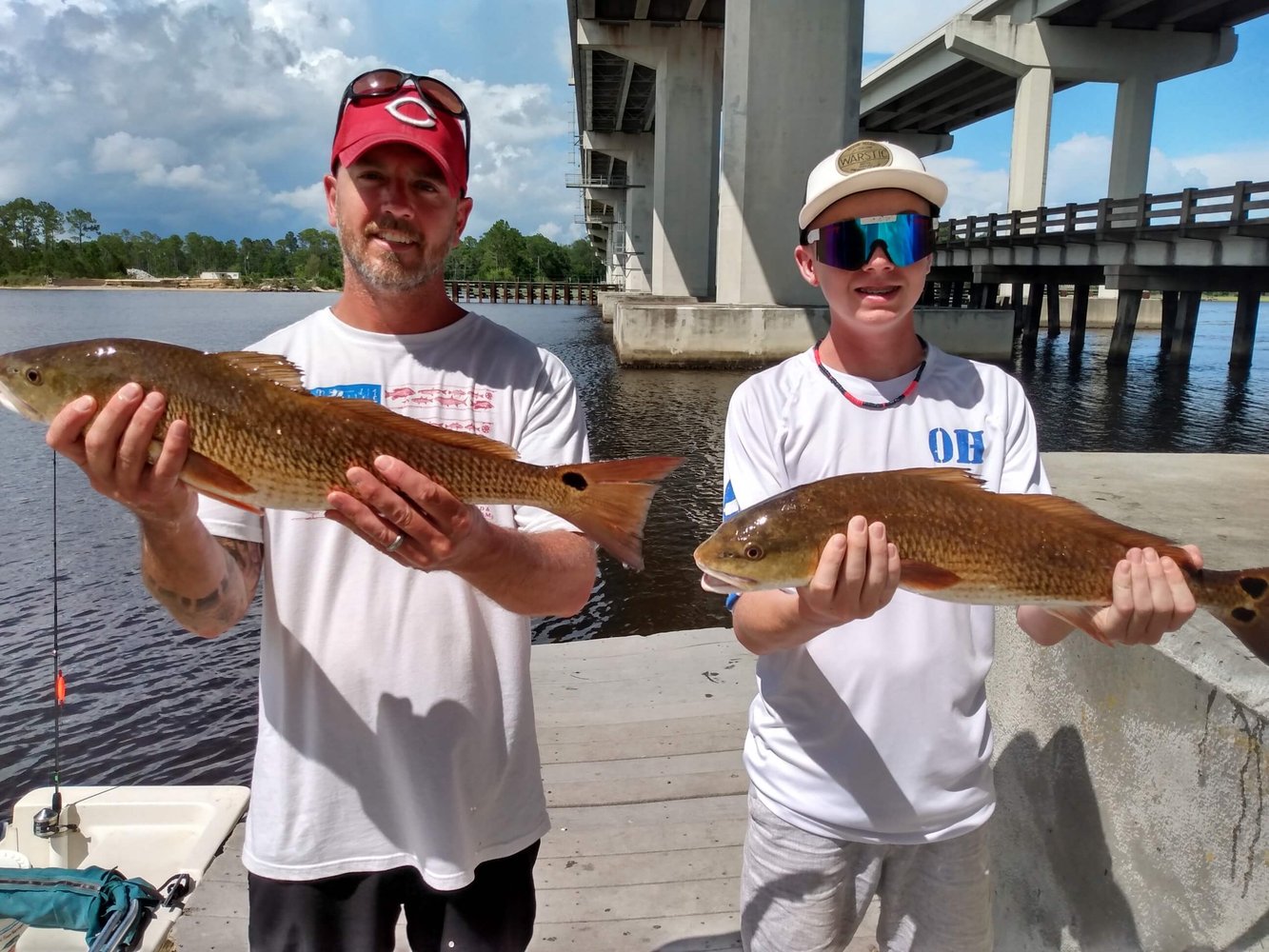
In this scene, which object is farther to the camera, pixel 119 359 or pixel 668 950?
pixel 668 950

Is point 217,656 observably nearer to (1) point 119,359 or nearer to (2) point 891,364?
(1) point 119,359

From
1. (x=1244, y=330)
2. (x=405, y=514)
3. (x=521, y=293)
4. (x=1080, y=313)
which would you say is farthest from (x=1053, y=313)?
(x=521, y=293)

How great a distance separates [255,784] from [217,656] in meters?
7.92

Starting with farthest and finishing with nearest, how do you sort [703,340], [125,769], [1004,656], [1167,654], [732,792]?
[703,340] < [125,769] < [732,792] < [1004,656] < [1167,654]

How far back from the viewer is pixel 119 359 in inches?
93.8

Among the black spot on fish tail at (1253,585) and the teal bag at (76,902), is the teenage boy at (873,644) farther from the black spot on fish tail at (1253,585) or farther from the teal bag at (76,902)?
the teal bag at (76,902)

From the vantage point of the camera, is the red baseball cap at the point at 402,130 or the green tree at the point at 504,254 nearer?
the red baseball cap at the point at 402,130


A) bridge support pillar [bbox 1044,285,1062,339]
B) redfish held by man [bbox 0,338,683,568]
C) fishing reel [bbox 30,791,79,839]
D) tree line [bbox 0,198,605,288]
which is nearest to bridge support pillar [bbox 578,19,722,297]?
bridge support pillar [bbox 1044,285,1062,339]

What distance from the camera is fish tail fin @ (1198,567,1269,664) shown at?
219 cm

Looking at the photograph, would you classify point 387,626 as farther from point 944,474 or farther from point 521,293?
point 521,293

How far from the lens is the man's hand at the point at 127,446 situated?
2.17 meters

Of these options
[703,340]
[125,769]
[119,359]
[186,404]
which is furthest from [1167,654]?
[703,340]

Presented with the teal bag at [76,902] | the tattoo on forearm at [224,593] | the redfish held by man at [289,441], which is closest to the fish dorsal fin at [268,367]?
the redfish held by man at [289,441]

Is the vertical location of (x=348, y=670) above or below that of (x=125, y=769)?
above
